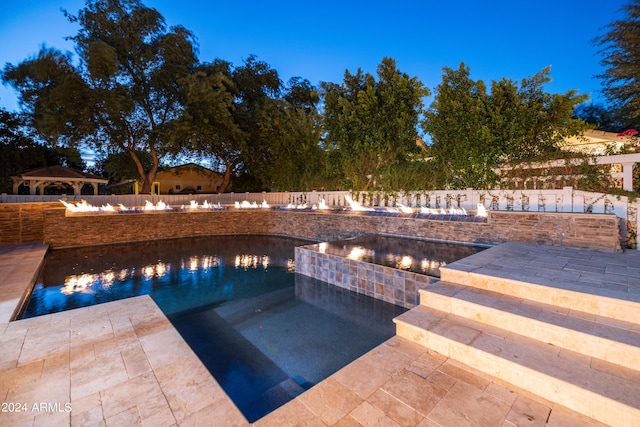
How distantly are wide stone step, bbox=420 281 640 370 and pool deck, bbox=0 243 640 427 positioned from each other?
0.51 m

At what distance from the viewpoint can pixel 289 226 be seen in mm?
11133

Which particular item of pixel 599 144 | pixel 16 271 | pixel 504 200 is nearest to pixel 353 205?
pixel 504 200

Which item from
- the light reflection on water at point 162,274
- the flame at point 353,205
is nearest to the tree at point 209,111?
the light reflection on water at point 162,274

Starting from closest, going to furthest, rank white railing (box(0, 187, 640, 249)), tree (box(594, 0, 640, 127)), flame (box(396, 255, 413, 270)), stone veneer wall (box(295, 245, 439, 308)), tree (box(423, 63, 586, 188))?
stone veneer wall (box(295, 245, 439, 308)), flame (box(396, 255, 413, 270)), white railing (box(0, 187, 640, 249)), tree (box(423, 63, 586, 188)), tree (box(594, 0, 640, 127))

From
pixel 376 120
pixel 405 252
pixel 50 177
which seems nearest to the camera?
pixel 405 252

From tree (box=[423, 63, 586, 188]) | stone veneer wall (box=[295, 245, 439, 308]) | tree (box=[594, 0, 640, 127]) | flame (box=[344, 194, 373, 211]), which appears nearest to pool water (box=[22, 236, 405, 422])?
stone veneer wall (box=[295, 245, 439, 308])

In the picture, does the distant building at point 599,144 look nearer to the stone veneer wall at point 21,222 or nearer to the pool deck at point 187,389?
the pool deck at point 187,389

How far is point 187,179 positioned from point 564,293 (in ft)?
90.9

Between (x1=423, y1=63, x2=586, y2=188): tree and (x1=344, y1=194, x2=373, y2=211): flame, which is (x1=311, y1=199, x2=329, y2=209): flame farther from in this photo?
(x1=423, y1=63, x2=586, y2=188): tree

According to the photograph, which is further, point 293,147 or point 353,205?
point 293,147

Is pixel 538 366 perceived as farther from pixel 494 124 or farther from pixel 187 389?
pixel 494 124

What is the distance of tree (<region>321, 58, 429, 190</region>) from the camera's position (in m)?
9.74

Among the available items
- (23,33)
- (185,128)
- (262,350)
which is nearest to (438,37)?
(185,128)

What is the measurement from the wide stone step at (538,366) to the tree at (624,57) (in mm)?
12601
